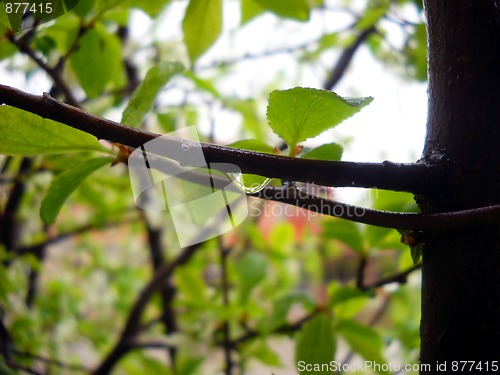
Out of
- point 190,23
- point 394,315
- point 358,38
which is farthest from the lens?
point 394,315

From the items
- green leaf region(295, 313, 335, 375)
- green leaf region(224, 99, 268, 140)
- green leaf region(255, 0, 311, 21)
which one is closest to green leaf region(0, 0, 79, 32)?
green leaf region(255, 0, 311, 21)

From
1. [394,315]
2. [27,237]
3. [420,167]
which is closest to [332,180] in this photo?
[420,167]

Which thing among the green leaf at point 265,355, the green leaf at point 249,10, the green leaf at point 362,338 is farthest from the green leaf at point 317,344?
the green leaf at point 249,10

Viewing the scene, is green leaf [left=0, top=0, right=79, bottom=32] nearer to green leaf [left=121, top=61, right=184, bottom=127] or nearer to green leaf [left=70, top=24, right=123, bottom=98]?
green leaf [left=121, top=61, right=184, bottom=127]

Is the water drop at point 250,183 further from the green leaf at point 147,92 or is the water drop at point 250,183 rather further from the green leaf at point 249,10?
the green leaf at point 249,10

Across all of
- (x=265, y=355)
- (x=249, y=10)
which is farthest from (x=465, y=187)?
(x=265, y=355)

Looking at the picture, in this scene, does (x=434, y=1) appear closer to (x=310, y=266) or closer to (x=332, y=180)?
(x=332, y=180)
